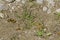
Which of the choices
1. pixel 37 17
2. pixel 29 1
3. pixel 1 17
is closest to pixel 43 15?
pixel 37 17

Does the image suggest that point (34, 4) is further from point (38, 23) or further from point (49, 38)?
point (49, 38)

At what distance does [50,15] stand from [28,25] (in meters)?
0.51

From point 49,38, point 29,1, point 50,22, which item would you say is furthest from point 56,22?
point 29,1

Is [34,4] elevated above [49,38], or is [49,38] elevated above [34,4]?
[34,4]

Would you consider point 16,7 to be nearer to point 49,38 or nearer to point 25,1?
point 25,1

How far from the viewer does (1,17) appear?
4.70m

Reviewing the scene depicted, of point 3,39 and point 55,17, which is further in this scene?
point 55,17

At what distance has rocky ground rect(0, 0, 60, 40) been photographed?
4316 mm

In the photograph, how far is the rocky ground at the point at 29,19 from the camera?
4.32 m

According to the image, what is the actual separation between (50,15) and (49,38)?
620 mm

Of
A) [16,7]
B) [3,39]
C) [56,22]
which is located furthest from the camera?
[16,7]

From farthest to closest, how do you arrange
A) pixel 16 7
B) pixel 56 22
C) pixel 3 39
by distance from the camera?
pixel 16 7, pixel 56 22, pixel 3 39

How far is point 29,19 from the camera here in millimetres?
4633

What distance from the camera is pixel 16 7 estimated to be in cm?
491
